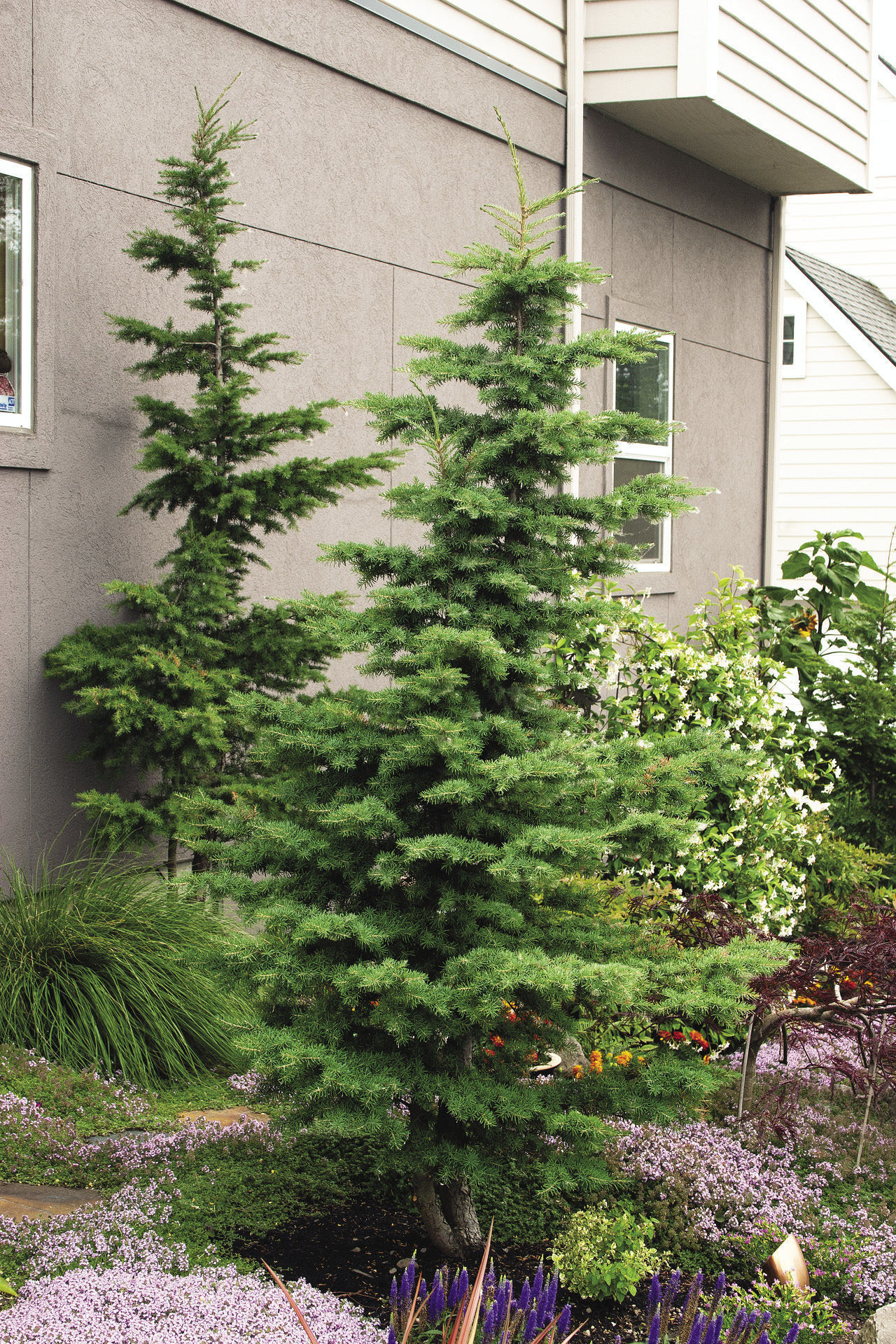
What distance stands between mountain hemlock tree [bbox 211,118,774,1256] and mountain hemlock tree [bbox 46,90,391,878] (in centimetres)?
152

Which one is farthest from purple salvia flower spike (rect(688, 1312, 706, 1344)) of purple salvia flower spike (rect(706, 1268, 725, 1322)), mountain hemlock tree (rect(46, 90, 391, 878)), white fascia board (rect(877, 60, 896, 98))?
white fascia board (rect(877, 60, 896, 98))

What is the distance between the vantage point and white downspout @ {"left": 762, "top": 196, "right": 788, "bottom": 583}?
34.1 ft

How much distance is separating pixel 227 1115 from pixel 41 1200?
2.54ft

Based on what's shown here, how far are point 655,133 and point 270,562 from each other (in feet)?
15.0

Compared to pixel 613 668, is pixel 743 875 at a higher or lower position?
lower

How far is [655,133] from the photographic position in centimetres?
840

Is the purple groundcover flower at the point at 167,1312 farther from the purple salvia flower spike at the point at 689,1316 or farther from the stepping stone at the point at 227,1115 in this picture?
the stepping stone at the point at 227,1115

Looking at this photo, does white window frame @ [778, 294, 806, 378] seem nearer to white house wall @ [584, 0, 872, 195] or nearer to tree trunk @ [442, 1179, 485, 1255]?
white house wall @ [584, 0, 872, 195]

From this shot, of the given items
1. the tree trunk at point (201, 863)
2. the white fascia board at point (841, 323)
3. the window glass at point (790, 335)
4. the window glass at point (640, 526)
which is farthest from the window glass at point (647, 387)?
the window glass at point (790, 335)

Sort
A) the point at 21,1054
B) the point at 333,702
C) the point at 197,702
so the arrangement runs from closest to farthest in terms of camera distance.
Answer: the point at 333,702 → the point at 21,1054 → the point at 197,702

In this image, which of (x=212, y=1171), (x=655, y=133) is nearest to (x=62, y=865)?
(x=212, y=1171)

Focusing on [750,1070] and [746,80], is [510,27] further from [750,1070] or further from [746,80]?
[750,1070]

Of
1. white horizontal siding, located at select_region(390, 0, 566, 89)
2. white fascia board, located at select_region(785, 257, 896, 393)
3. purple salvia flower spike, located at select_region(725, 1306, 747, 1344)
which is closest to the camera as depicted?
purple salvia flower spike, located at select_region(725, 1306, 747, 1344)

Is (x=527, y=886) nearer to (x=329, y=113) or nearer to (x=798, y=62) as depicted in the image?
(x=329, y=113)
